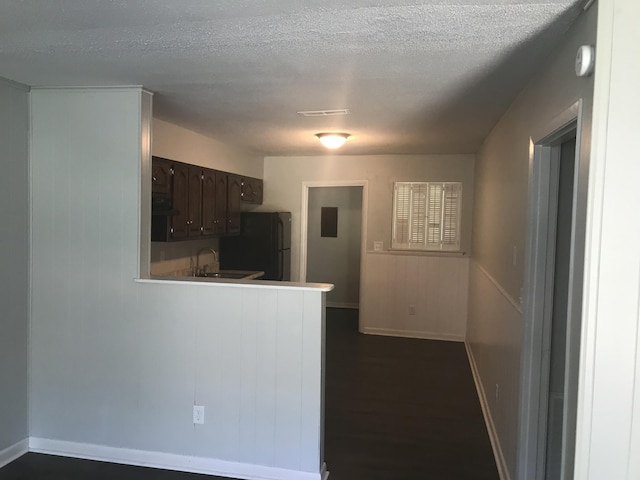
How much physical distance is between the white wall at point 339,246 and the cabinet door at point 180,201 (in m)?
4.09

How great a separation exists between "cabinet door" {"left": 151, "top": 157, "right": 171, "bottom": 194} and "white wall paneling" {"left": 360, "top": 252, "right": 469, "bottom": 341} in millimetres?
3132

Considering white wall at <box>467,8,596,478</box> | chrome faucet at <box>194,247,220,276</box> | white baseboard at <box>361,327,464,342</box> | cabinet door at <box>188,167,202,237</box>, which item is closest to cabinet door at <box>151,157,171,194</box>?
cabinet door at <box>188,167,202,237</box>

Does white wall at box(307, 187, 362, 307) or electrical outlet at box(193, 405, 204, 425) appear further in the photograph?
white wall at box(307, 187, 362, 307)

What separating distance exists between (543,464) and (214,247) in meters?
4.04

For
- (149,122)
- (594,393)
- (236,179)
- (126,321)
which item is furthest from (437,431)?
(236,179)

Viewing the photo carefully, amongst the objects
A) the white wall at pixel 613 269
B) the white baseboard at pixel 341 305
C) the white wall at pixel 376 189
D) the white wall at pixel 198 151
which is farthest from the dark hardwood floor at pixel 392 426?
the white baseboard at pixel 341 305

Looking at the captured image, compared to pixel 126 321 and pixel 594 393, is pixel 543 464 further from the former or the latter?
pixel 126 321

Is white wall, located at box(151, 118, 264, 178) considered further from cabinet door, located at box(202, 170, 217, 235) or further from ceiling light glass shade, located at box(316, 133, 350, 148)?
ceiling light glass shade, located at box(316, 133, 350, 148)

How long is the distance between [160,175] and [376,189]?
10.3ft

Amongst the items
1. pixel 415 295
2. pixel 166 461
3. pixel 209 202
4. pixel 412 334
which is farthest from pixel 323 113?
pixel 412 334

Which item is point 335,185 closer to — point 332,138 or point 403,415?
point 332,138

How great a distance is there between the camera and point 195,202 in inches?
171

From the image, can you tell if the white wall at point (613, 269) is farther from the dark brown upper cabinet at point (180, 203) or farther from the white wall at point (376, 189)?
the white wall at point (376, 189)

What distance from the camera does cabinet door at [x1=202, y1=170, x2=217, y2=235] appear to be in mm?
4495
